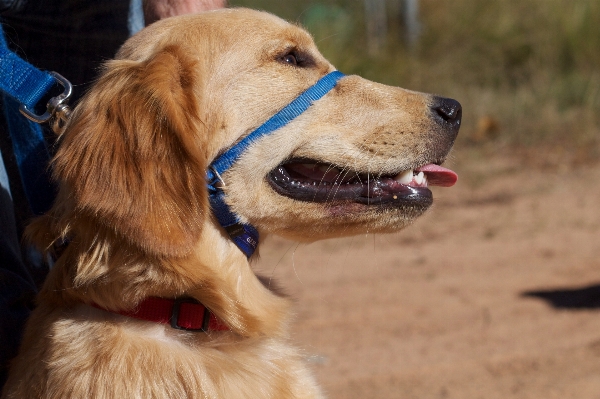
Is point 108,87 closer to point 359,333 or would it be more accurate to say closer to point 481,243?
point 359,333

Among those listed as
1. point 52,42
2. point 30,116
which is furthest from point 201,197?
point 52,42

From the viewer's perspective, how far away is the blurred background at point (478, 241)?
439 cm

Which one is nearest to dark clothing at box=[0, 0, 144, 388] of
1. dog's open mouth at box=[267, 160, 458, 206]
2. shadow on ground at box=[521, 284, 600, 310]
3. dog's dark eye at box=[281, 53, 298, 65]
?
dog's dark eye at box=[281, 53, 298, 65]

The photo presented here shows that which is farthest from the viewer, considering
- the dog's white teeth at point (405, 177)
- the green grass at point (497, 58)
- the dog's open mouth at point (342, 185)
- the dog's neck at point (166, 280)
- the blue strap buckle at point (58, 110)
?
the green grass at point (497, 58)

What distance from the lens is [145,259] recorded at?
247 centimetres

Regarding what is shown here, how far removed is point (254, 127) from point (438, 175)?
799mm

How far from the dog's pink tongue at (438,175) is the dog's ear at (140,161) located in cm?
96

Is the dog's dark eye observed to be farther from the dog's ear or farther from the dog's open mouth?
the dog's ear

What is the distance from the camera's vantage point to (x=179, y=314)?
2.60 m

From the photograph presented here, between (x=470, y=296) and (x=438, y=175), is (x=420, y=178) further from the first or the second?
(x=470, y=296)

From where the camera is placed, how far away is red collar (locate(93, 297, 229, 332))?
8.37 ft

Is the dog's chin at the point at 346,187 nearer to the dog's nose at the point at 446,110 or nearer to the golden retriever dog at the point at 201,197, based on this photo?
the golden retriever dog at the point at 201,197

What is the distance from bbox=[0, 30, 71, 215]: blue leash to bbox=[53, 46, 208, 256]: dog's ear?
19 centimetres

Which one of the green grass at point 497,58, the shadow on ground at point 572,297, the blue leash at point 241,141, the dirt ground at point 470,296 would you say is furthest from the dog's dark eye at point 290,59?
the green grass at point 497,58
